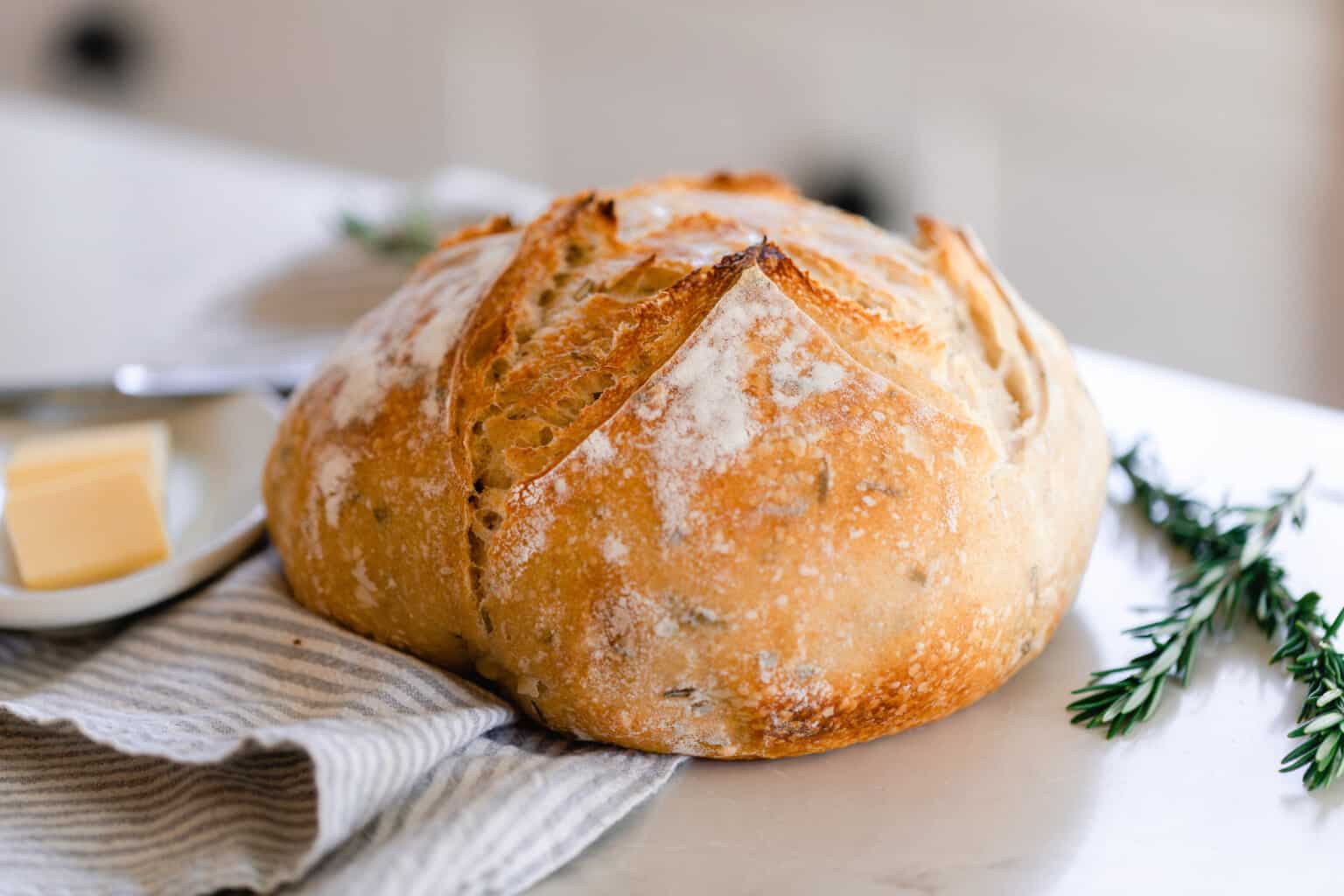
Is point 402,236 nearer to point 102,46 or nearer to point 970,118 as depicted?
point 970,118

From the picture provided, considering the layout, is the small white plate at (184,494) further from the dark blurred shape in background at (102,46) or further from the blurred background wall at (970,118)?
the dark blurred shape in background at (102,46)

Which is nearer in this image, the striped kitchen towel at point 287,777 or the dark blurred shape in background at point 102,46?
the striped kitchen towel at point 287,777

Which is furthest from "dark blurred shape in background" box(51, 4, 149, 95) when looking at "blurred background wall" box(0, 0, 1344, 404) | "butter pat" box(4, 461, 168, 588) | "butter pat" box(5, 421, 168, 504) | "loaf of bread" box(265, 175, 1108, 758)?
"loaf of bread" box(265, 175, 1108, 758)

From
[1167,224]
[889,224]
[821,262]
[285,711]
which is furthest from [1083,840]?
[889,224]

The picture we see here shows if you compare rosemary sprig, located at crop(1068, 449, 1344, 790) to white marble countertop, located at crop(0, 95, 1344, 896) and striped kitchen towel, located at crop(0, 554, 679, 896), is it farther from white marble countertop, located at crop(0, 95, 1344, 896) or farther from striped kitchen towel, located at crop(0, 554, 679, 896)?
striped kitchen towel, located at crop(0, 554, 679, 896)

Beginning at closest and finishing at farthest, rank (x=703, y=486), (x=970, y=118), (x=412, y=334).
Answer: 1. (x=703, y=486)
2. (x=412, y=334)
3. (x=970, y=118)

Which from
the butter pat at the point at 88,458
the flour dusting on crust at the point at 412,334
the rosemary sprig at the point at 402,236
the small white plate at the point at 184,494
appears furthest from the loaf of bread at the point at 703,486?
the rosemary sprig at the point at 402,236

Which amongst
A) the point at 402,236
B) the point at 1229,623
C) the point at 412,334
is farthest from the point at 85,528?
the point at 1229,623
